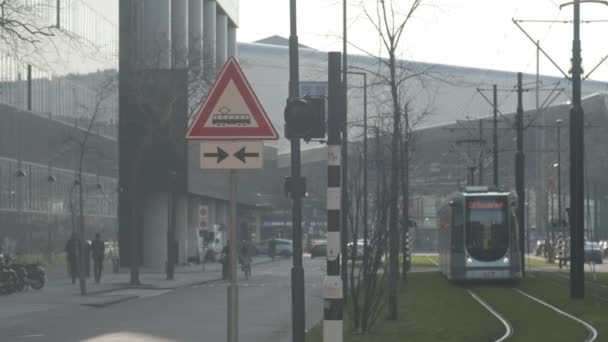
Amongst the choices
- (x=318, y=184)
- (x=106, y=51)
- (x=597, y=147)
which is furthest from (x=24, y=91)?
(x=597, y=147)

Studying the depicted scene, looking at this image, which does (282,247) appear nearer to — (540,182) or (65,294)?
(540,182)

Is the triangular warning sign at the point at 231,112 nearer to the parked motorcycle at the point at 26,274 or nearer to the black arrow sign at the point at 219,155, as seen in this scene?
the black arrow sign at the point at 219,155

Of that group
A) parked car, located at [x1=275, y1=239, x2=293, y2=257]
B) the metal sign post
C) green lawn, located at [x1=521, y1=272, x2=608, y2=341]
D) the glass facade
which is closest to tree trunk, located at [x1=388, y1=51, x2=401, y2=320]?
green lawn, located at [x1=521, y1=272, x2=608, y2=341]

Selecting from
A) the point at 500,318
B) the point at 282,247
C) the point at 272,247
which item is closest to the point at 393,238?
the point at 500,318

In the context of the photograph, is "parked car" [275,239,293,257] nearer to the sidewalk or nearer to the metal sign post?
the sidewalk

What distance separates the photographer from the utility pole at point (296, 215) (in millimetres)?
15617

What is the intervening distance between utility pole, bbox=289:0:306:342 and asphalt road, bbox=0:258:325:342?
5.85 metres

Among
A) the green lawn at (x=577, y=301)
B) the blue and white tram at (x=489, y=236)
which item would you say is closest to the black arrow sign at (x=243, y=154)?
the green lawn at (x=577, y=301)

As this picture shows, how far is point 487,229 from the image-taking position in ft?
140

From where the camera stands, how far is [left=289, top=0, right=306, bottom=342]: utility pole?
1562 cm

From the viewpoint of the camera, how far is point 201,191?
82.8 metres

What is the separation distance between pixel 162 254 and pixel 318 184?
45.5 meters

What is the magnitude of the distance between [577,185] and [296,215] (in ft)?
56.1

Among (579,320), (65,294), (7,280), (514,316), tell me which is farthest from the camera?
(65,294)
